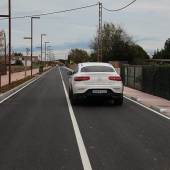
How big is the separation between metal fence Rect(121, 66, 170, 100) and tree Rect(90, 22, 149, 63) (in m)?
44.9

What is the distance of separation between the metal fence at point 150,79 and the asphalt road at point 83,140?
4.87 metres

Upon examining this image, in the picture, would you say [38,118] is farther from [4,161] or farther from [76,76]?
[4,161]

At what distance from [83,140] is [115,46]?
65.6m

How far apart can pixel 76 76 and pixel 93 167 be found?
7.98m

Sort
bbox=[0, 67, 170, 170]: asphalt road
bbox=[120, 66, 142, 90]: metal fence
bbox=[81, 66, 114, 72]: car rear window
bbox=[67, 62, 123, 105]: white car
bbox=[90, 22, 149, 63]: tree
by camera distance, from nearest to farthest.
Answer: bbox=[0, 67, 170, 170]: asphalt road < bbox=[67, 62, 123, 105]: white car < bbox=[81, 66, 114, 72]: car rear window < bbox=[120, 66, 142, 90]: metal fence < bbox=[90, 22, 149, 63]: tree

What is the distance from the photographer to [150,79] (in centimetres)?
1909

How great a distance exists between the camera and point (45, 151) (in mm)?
6410

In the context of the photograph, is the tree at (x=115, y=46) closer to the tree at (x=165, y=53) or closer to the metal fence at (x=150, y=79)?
the tree at (x=165, y=53)

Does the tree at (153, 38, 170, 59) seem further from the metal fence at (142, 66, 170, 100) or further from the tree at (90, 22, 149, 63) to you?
the metal fence at (142, 66, 170, 100)

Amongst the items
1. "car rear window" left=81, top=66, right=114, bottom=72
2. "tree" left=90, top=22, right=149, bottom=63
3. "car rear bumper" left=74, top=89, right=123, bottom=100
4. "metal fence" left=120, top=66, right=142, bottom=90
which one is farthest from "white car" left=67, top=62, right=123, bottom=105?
"tree" left=90, top=22, right=149, bottom=63

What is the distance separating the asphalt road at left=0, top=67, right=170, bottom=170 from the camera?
5.67 meters

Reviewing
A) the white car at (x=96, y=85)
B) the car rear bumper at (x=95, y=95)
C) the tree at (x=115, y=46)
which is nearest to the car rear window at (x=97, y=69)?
the white car at (x=96, y=85)

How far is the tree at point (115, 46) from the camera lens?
70625mm

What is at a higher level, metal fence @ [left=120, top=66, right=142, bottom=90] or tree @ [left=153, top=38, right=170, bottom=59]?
tree @ [left=153, top=38, right=170, bottom=59]
